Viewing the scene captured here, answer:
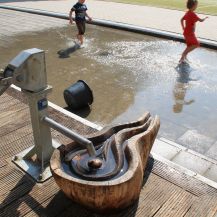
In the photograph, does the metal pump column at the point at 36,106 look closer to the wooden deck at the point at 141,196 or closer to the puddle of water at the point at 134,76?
the wooden deck at the point at 141,196

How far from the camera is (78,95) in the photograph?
6.53 m

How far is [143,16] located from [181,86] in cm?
936

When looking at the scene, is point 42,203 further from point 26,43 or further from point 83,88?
point 26,43

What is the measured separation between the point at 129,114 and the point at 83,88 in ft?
3.44

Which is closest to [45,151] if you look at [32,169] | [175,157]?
[32,169]

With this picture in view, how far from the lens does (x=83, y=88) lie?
659 centimetres

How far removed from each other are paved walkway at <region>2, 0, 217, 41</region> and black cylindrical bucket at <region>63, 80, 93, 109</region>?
22.2 feet

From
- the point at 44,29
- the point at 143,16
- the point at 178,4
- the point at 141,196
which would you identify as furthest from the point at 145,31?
the point at 141,196

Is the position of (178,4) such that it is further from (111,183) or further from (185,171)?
(111,183)

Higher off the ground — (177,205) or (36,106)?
(36,106)

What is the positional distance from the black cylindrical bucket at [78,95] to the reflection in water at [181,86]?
6.01 feet

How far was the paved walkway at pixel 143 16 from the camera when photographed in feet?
44.3

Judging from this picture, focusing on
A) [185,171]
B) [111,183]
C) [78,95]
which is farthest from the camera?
[78,95]

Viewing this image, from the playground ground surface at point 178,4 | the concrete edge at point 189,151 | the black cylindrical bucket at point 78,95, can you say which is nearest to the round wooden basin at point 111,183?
the concrete edge at point 189,151
